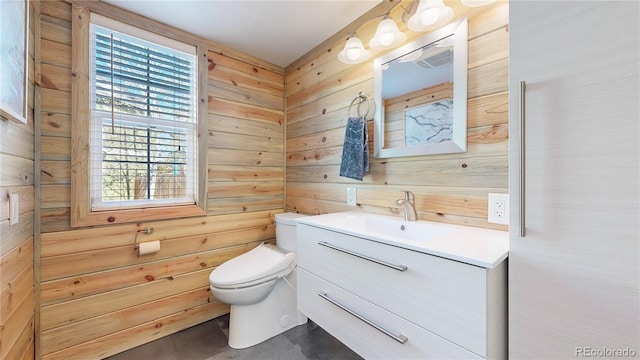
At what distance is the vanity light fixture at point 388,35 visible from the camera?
4.44ft

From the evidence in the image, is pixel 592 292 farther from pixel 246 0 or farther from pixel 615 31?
pixel 246 0

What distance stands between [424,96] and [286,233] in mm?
1311

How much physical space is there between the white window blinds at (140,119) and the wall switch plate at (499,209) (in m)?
1.87

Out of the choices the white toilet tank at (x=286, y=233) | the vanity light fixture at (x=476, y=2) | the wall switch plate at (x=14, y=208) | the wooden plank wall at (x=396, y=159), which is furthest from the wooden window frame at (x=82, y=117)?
the vanity light fixture at (x=476, y=2)

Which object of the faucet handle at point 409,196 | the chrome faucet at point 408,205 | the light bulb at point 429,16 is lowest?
the chrome faucet at point 408,205

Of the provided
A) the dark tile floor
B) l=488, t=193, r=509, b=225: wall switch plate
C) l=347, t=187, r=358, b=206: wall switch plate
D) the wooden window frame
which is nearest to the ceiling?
the wooden window frame

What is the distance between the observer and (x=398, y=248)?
91 centimetres

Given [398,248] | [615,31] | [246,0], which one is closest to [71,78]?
[246,0]

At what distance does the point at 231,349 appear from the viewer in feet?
5.25

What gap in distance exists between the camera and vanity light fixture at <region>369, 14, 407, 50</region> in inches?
53.3

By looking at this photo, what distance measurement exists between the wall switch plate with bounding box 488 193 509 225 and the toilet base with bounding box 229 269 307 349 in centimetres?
128

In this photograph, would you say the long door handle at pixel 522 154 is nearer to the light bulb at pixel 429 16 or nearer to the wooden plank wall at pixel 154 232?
the light bulb at pixel 429 16

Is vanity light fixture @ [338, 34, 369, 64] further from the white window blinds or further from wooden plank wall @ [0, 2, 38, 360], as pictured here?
wooden plank wall @ [0, 2, 38, 360]

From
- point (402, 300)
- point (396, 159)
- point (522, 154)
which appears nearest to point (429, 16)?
point (396, 159)
